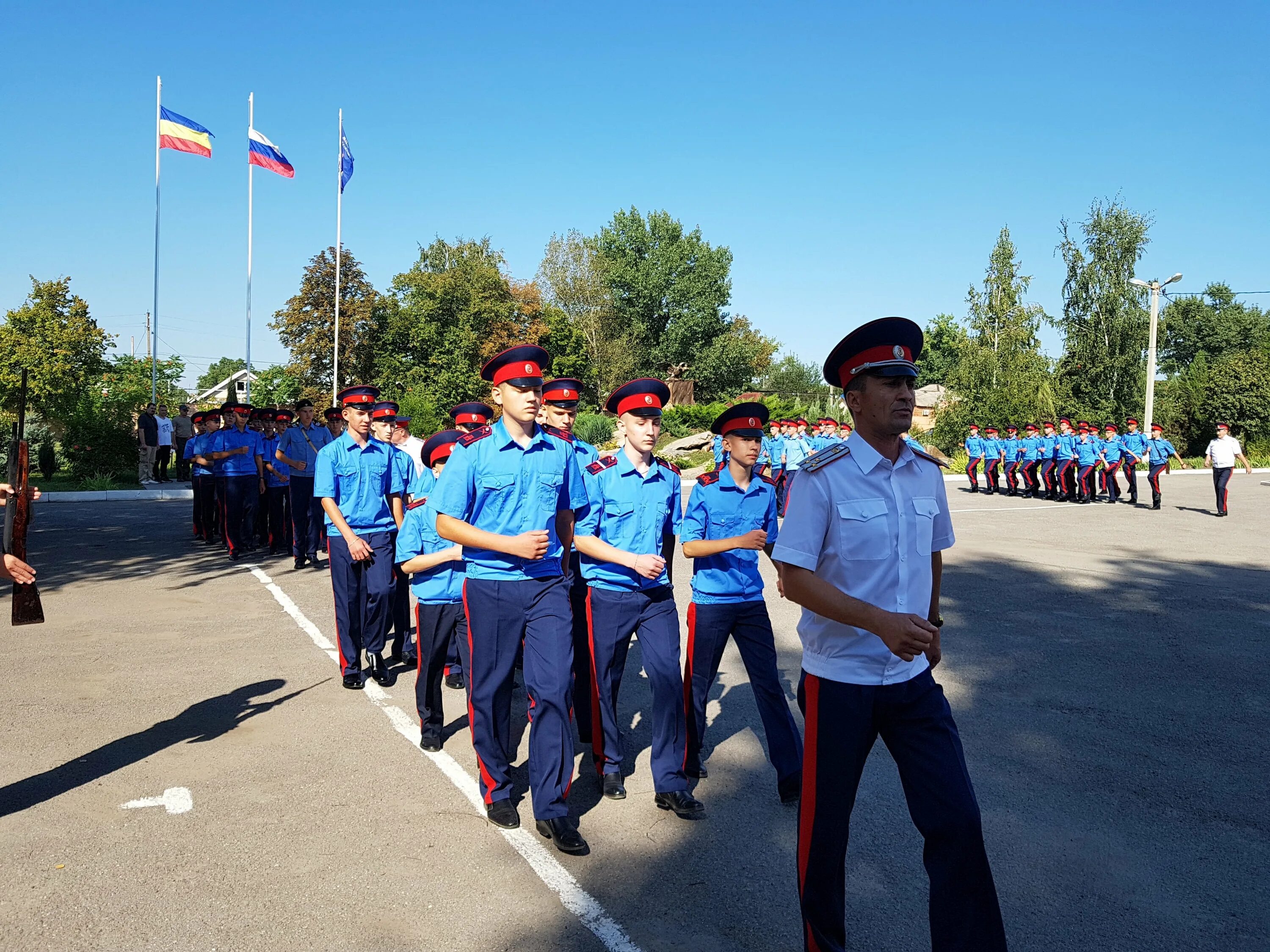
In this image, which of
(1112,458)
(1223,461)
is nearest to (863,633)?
(1223,461)

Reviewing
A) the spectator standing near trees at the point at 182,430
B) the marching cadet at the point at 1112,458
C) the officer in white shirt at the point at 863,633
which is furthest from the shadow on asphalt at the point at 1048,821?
the spectator standing near trees at the point at 182,430

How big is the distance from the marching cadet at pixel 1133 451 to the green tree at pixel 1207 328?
68.9 meters

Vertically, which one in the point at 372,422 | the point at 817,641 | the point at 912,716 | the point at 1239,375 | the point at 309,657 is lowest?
the point at 309,657

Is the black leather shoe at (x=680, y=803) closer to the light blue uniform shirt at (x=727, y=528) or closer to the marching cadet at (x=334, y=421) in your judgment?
the light blue uniform shirt at (x=727, y=528)

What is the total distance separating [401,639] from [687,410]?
3984 centimetres

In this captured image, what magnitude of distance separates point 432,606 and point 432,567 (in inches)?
9.6

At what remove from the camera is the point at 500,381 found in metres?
4.65

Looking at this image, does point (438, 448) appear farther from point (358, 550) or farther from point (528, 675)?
point (528, 675)

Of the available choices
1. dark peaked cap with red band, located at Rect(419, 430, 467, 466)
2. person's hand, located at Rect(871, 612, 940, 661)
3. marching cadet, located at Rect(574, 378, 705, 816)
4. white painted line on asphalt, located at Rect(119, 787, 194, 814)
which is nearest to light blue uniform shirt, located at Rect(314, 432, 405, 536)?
dark peaked cap with red band, located at Rect(419, 430, 467, 466)

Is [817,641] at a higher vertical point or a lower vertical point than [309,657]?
higher

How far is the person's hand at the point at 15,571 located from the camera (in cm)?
444

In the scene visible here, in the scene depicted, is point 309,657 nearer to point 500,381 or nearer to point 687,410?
point 500,381

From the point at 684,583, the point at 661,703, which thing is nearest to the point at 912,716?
the point at 661,703

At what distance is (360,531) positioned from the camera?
7.25 m
